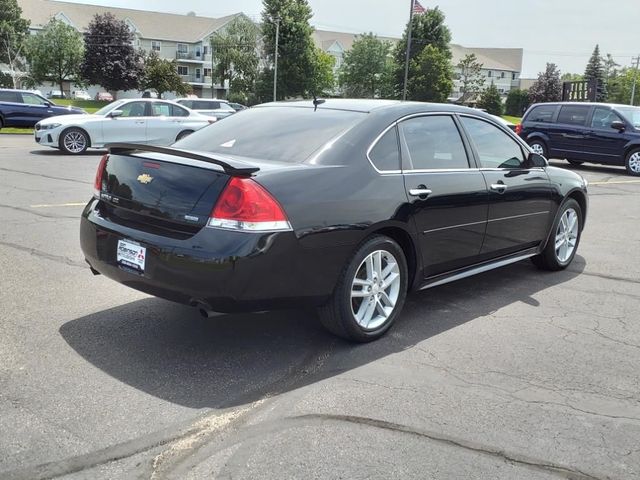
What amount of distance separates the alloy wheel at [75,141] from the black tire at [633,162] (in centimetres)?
1437

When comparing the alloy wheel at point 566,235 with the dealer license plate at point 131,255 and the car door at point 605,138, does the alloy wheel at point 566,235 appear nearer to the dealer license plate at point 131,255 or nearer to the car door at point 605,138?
the dealer license plate at point 131,255

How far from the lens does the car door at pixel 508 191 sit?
5055mm

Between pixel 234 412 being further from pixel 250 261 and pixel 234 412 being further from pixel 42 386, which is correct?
pixel 42 386

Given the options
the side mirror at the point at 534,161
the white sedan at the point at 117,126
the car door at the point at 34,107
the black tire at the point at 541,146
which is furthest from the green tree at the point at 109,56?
the side mirror at the point at 534,161

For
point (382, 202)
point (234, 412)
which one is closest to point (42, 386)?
point (234, 412)

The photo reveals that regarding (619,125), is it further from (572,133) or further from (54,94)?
(54,94)

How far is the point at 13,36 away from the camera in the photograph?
6247 centimetres

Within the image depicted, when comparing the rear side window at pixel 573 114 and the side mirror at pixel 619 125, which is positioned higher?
the rear side window at pixel 573 114

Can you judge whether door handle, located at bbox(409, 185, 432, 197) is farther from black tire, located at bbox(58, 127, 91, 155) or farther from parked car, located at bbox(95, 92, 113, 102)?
parked car, located at bbox(95, 92, 113, 102)

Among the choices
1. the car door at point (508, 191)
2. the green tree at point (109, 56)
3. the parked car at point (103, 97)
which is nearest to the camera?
the car door at point (508, 191)

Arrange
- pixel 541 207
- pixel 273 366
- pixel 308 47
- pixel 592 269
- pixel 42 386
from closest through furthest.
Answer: pixel 42 386 < pixel 273 366 < pixel 541 207 < pixel 592 269 < pixel 308 47

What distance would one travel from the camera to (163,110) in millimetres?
16938

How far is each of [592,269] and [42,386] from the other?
536 centimetres

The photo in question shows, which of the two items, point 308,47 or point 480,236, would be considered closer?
point 480,236
